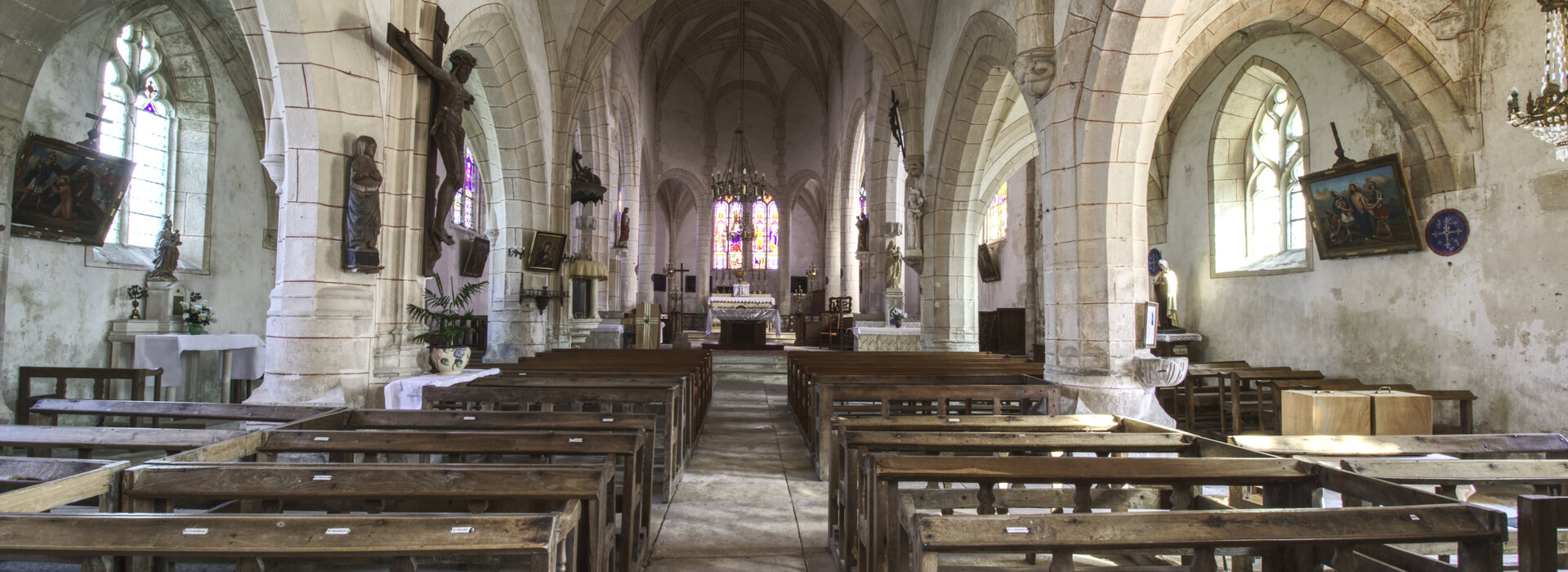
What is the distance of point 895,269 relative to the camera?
487 inches

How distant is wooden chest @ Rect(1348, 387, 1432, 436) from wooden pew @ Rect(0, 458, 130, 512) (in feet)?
21.7

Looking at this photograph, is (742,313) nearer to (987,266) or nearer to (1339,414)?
(987,266)

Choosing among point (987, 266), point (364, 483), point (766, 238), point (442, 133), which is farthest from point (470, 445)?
point (766, 238)

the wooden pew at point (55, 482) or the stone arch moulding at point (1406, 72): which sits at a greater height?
the stone arch moulding at point (1406, 72)

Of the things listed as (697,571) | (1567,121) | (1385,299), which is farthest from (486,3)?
(1385,299)

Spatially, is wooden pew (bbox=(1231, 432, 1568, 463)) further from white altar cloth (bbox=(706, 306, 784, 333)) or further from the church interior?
white altar cloth (bbox=(706, 306, 784, 333))

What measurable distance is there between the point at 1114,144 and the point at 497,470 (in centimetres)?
485

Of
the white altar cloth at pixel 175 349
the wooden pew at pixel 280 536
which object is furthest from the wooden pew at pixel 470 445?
the white altar cloth at pixel 175 349

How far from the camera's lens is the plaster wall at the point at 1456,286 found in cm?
619

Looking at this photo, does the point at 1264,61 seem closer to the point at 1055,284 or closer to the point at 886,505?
the point at 1055,284

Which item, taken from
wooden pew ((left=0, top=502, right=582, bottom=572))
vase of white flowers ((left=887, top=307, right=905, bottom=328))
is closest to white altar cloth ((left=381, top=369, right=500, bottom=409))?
wooden pew ((left=0, top=502, right=582, bottom=572))

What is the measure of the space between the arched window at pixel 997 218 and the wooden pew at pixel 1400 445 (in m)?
11.4

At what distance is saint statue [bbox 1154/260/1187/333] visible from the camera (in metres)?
9.90

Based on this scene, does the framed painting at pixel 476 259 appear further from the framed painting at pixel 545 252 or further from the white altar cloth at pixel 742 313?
the white altar cloth at pixel 742 313
